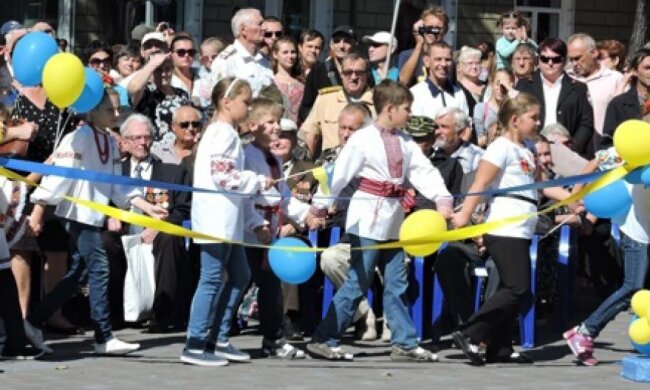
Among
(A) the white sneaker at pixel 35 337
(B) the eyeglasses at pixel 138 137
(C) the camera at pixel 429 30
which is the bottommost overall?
(A) the white sneaker at pixel 35 337

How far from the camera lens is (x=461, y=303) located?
43.0 feet

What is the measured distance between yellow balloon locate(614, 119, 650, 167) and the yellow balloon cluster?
2.88ft

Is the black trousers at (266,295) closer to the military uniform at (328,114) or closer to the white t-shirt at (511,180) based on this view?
the white t-shirt at (511,180)

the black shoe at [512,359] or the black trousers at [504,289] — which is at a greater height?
the black trousers at [504,289]

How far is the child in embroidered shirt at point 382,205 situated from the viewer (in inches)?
478

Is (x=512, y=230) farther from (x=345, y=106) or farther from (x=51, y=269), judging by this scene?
(x=51, y=269)

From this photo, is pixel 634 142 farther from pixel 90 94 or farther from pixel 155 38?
pixel 155 38

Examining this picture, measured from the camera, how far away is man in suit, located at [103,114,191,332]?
1359 cm

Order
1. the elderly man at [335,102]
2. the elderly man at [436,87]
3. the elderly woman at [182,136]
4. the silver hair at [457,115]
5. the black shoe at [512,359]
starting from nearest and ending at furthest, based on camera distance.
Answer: the black shoe at [512,359], the silver hair at [457,115], the elderly woman at [182,136], the elderly man at [335,102], the elderly man at [436,87]

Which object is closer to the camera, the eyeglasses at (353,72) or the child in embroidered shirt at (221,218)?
the child in embroidered shirt at (221,218)

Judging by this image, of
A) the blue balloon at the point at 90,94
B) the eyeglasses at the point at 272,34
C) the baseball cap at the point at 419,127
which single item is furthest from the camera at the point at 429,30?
the blue balloon at the point at 90,94

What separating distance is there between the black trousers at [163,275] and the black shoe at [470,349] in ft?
8.14

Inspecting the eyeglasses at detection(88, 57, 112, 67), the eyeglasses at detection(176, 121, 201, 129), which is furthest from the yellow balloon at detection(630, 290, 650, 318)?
the eyeglasses at detection(88, 57, 112, 67)

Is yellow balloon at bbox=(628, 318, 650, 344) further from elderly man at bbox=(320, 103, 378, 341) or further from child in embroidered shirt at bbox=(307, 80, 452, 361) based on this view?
elderly man at bbox=(320, 103, 378, 341)
